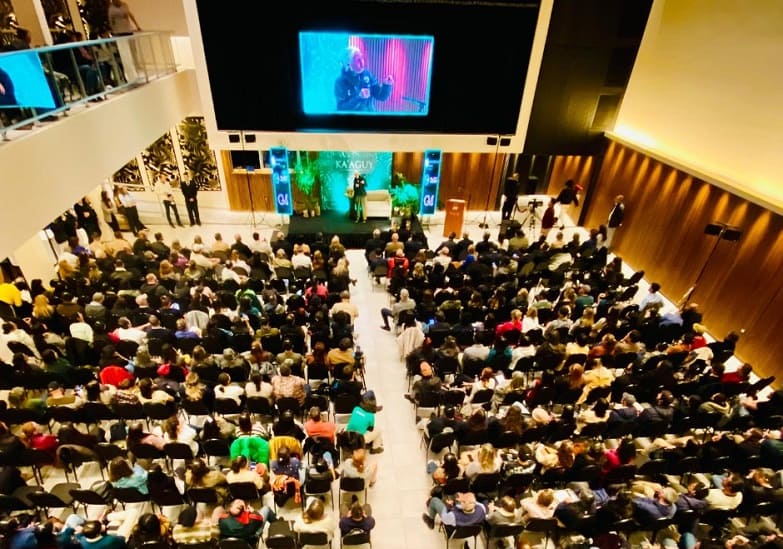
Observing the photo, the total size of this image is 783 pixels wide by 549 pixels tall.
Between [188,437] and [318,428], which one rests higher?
[318,428]

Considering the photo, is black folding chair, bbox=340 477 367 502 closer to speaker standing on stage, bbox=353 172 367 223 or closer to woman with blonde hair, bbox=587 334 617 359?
woman with blonde hair, bbox=587 334 617 359

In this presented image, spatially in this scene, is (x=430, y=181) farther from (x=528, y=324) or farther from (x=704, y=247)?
(x=704, y=247)

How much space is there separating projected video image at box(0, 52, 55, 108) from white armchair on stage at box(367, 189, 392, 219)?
8541mm

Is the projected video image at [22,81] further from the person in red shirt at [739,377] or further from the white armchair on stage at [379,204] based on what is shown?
the person in red shirt at [739,377]

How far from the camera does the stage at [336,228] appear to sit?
41.9 feet

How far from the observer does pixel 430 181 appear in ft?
43.4

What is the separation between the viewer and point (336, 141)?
12.6m

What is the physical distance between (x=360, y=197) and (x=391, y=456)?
27.7 ft

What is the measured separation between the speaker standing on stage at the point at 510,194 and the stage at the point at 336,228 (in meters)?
2.99

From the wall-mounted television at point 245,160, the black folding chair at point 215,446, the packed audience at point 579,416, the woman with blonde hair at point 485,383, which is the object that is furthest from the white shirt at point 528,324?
the wall-mounted television at point 245,160

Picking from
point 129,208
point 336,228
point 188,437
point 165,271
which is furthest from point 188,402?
point 129,208

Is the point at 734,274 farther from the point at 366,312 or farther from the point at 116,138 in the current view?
the point at 116,138

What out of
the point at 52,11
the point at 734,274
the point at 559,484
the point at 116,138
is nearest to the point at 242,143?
the point at 116,138

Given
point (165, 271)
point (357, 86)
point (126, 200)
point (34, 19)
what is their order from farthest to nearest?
point (126, 200), point (357, 86), point (34, 19), point (165, 271)
